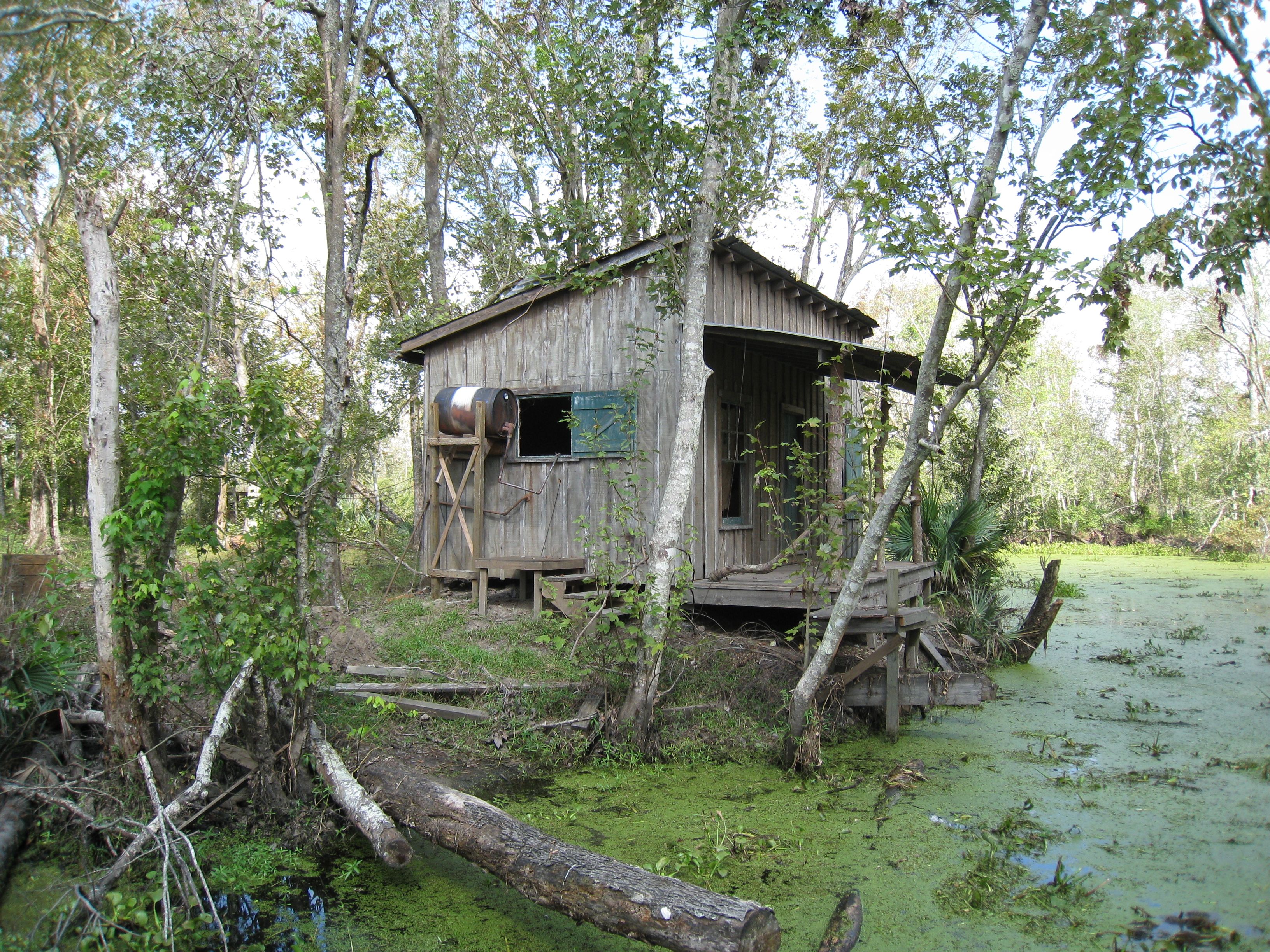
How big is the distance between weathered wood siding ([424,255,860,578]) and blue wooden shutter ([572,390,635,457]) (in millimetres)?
116

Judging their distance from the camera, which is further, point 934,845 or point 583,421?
point 583,421

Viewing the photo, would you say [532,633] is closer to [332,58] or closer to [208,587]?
[208,587]

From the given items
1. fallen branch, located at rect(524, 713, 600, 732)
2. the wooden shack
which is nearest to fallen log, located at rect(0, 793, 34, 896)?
fallen branch, located at rect(524, 713, 600, 732)

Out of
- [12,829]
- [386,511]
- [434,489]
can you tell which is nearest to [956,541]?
[434,489]

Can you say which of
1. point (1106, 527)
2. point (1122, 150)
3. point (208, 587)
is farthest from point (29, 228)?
point (1106, 527)

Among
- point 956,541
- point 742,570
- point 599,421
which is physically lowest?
point 742,570

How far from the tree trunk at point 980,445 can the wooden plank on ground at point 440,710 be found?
1034 cm

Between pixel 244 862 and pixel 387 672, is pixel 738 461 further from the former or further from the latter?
pixel 244 862

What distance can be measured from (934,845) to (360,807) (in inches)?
140

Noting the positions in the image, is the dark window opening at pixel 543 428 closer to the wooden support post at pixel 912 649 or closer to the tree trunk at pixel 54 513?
the wooden support post at pixel 912 649

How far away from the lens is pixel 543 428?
1188 cm

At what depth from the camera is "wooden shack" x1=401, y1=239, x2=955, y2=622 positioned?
9.75 metres

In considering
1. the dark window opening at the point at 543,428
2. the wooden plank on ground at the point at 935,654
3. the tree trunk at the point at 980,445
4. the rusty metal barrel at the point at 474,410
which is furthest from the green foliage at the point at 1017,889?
the tree trunk at the point at 980,445

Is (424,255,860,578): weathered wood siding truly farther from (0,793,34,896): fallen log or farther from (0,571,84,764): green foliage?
(0,793,34,896): fallen log
